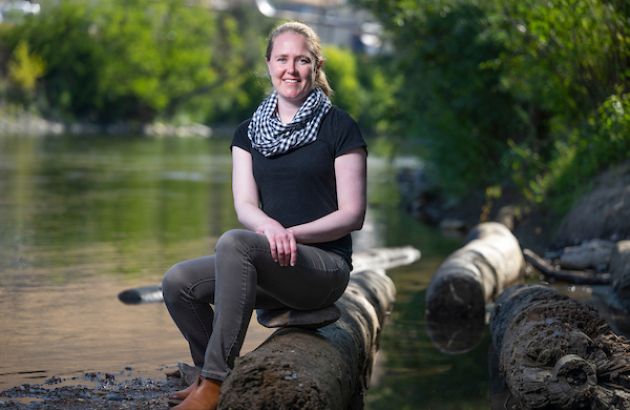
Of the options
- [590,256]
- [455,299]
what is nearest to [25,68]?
[590,256]

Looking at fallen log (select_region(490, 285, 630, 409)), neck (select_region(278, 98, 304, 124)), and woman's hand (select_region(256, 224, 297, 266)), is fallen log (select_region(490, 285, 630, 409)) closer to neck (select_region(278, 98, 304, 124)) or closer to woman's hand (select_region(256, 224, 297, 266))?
woman's hand (select_region(256, 224, 297, 266))

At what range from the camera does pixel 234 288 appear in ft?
20.7

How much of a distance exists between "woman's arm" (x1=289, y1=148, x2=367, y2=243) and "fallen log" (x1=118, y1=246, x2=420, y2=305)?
17.0ft

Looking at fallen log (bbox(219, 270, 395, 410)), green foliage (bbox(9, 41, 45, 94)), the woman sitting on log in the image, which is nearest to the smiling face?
the woman sitting on log

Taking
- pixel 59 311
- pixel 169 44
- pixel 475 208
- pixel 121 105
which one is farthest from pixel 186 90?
pixel 59 311

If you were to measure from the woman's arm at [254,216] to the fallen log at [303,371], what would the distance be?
52cm

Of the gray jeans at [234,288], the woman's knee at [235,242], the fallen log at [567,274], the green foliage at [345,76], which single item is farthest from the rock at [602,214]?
the green foliage at [345,76]

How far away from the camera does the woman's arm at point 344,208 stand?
660cm

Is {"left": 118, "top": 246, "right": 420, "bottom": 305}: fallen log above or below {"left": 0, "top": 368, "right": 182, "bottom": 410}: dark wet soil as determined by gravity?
below

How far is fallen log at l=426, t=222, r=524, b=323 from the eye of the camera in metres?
11.4

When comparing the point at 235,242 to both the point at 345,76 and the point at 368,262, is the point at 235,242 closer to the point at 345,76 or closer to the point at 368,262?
the point at 368,262

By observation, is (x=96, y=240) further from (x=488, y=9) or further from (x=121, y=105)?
(x=121, y=105)

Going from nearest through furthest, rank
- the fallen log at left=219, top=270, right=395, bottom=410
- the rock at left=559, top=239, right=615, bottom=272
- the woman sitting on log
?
the fallen log at left=219, top=270, right=395, bottom=410
the woman sitting on log
the rock at left=559, top=239, right=615, bottom=272

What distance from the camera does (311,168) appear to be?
6723 millimetres
